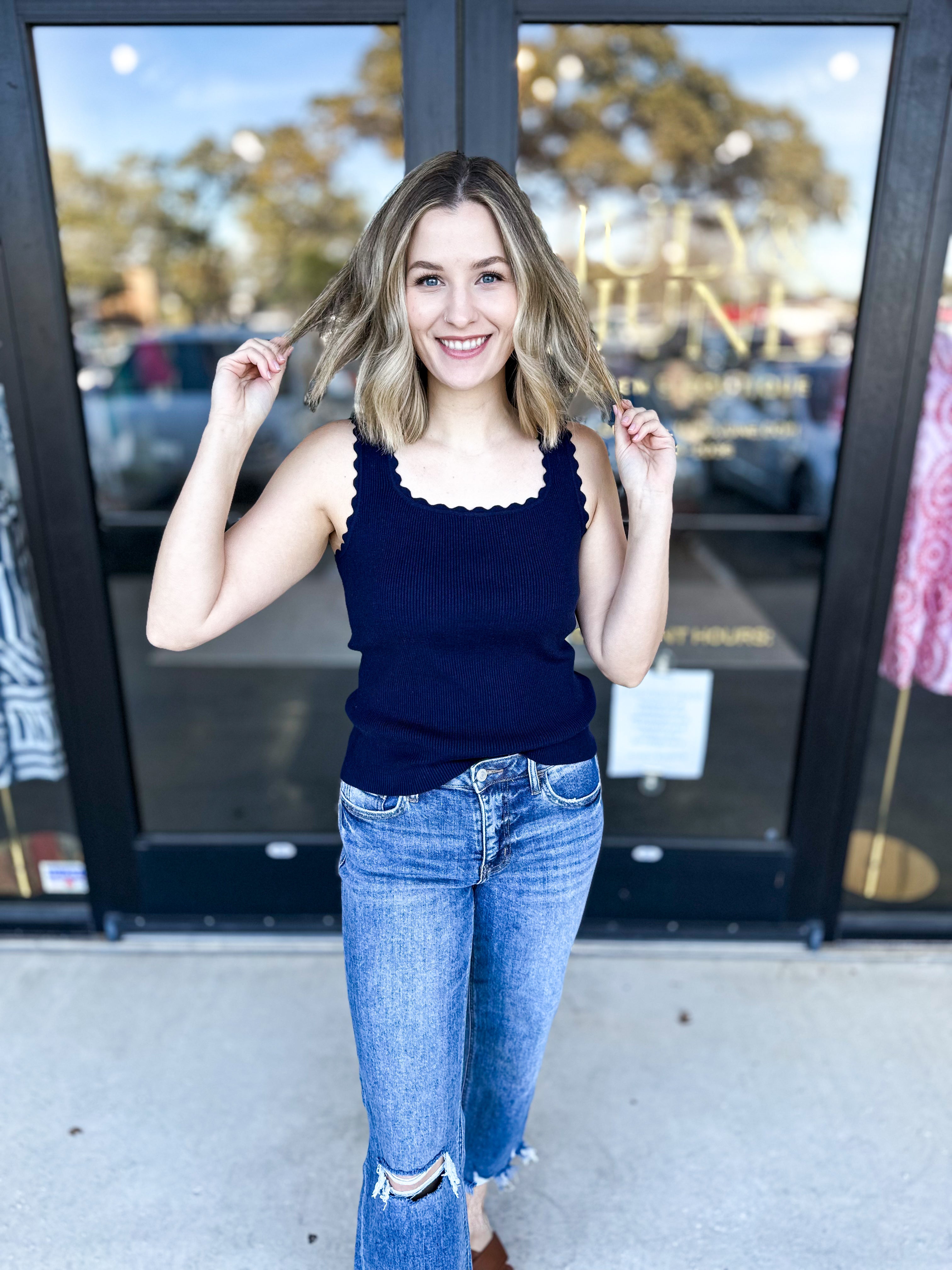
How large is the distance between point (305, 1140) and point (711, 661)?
2292 millimetres

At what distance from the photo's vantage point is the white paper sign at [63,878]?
2.56 metres

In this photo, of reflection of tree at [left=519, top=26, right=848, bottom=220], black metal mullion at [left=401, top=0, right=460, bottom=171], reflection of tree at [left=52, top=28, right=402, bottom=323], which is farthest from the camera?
reflection of tree at [left=52, top=28, right=402, bottom=323]

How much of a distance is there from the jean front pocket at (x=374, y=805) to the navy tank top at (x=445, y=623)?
12 millimetres

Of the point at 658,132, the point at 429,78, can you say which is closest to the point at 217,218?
the point at 658,132

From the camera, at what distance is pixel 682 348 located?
3631 millimetres

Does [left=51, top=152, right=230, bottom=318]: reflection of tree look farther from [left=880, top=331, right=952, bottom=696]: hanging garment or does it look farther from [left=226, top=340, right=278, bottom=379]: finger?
[left=226, top=340, right=278, bottom=379]: finger

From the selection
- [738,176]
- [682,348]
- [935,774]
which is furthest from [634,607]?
[738,176]

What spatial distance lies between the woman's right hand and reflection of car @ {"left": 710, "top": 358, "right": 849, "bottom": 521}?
1.51m

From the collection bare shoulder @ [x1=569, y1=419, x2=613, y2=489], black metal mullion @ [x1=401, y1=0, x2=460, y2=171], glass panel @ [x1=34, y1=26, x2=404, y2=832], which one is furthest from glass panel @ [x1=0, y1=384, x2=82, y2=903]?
bare shoulder @ [x1=569, y1=419, x2=613, y2=489]

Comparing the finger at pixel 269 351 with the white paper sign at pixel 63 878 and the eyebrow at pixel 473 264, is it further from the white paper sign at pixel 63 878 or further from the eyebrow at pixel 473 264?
the white paper sign at pixel 63 878

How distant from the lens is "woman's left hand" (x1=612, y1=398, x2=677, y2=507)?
1.45m

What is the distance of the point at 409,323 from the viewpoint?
1.33 m

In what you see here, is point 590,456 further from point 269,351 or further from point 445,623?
point 269,351

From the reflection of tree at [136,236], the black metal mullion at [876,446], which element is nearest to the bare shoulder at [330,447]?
the black metal mullion at [876,446]
